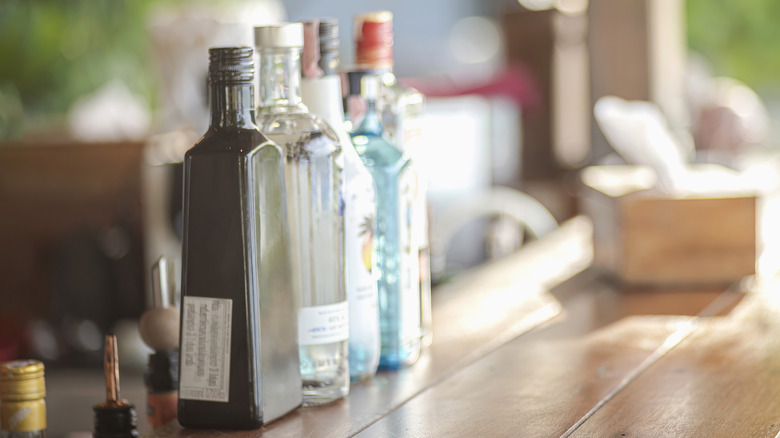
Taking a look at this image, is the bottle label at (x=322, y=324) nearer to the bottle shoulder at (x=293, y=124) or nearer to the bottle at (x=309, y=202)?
the bottle at (x=309, y=202)

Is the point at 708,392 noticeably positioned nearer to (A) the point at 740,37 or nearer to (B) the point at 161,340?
(B) the point at 161,340

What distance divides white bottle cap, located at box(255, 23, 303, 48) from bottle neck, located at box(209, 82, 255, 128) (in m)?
0.06

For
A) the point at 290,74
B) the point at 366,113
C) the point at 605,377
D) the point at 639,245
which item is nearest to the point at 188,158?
the point at 290,74

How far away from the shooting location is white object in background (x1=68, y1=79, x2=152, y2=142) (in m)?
3.40

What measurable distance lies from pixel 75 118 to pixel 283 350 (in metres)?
3.08

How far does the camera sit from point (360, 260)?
0.81 metres

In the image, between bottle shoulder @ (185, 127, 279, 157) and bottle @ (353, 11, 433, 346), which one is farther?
bottle @ (353, 11, 433, 346)

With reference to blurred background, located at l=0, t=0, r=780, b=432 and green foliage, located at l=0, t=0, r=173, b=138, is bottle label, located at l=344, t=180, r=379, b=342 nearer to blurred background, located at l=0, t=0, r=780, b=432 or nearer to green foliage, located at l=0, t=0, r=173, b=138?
blurred background, located at l=0, t=0, r=780, b=432

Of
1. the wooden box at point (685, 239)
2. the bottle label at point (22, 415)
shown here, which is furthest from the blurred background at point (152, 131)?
the bottle label at point (22, 415)

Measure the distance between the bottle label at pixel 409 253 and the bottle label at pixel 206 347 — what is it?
24 centimetres

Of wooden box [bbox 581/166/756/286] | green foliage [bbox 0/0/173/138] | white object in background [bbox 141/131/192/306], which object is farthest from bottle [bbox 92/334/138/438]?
green foliage [bbox 0/0/173/138]

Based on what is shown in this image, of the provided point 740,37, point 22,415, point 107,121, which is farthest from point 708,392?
point 740,37

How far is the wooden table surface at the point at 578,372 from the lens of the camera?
0.72 metres

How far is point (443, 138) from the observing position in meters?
4.95
